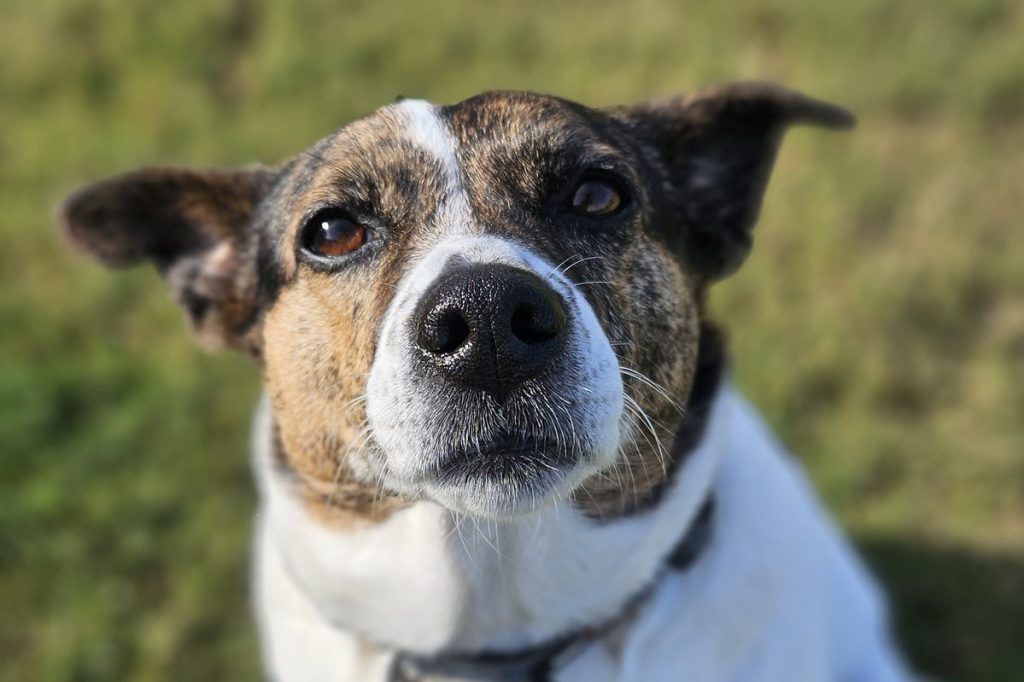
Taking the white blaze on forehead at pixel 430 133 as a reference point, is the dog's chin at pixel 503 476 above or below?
below

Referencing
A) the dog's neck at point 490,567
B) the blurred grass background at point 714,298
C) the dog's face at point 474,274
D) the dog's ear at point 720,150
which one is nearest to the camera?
the dog's face at point 474,274

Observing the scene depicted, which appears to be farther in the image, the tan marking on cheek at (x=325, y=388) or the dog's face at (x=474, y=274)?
the tan marking on cheek at (x=325, y=388)

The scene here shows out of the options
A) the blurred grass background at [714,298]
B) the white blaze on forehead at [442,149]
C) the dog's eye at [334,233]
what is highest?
the white blaze on forehead at [442,149]

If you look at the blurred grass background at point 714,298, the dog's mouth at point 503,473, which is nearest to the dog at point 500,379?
the dog's mouth at point 503,473

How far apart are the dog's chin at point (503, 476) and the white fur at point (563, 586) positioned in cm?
37

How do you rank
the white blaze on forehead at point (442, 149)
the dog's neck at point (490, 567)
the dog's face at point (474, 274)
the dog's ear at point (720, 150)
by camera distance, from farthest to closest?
1. the dog's ear at point (720, 150)
2. the dog's neck at point (490, 567)
3. the white blaze on forehead at point (442, 149)
4. the dog's face at point (474, 274)

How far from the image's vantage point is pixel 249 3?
21.7ft

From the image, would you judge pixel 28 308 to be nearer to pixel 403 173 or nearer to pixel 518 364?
pixel 403 173

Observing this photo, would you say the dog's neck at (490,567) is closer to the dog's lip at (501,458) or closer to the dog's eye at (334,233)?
the dog's lip at (501,458)

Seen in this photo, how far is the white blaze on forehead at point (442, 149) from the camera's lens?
2586 mm

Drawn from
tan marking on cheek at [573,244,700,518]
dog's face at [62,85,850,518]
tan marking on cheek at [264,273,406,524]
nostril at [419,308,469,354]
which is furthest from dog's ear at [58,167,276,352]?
tan marking on cheek at [573,244,700,518]

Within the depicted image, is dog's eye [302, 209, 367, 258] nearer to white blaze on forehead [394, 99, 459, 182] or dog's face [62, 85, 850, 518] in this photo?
dog's face [62, 85, 850, 518]

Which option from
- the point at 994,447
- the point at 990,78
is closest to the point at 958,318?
the point at 994,447

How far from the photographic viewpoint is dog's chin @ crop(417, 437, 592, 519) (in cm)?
237
